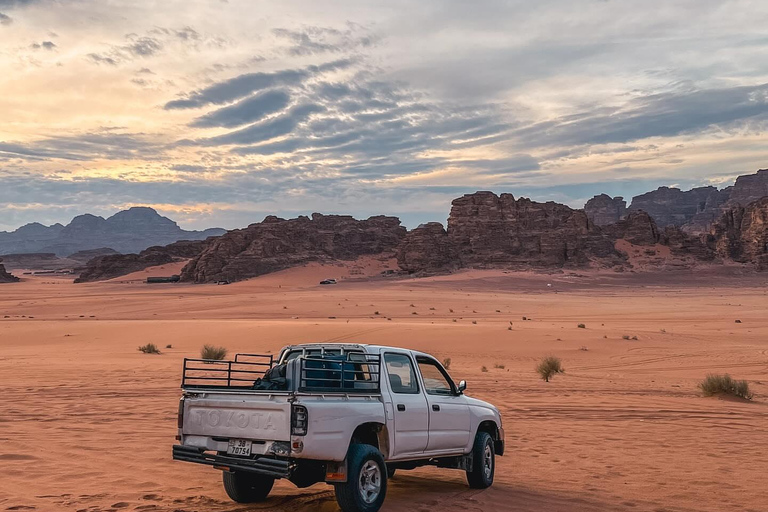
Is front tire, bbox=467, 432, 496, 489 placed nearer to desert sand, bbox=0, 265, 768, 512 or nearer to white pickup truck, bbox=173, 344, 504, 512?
white pickup truck, bbox=173, 344, 504, 512

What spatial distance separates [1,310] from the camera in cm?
6091

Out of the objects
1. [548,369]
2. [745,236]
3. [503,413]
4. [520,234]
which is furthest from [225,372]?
[745,236]

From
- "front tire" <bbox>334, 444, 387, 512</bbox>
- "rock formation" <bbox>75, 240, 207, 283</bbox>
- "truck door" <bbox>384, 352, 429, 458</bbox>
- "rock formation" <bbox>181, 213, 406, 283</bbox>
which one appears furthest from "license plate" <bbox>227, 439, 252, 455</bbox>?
"rock formation" <bbox>75, 240, 207, 283</bbox>

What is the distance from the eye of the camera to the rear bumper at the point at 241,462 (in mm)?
6789

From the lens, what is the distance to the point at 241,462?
23.2 feet

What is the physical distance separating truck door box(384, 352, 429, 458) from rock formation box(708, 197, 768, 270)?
105456 mm

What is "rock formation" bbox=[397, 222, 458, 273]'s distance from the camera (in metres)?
103

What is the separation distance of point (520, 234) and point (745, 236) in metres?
36.0

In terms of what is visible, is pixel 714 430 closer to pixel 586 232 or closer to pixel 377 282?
pixel 377 282

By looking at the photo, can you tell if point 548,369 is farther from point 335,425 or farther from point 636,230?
point 636,230

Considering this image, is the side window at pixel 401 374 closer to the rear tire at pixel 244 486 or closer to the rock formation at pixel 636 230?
the rear tire at pixel 244 486

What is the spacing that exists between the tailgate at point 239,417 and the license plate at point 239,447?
54 mm

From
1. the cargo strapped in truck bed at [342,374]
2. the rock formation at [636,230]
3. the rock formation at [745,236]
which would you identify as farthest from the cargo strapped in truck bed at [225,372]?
the rock formation at [636,230]

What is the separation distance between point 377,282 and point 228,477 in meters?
82.9
